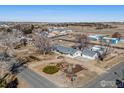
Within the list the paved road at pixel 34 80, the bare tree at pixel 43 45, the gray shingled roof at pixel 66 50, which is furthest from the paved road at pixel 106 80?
the bare tree at pixel 43 45

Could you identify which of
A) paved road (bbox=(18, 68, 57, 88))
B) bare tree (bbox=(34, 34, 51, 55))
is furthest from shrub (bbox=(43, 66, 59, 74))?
bare tree (bbox=(34, 34, 51, 55))

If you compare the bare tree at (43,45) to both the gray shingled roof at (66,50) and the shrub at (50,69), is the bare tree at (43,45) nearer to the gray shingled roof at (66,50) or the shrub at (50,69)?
the gray shingled roof at (66,50)

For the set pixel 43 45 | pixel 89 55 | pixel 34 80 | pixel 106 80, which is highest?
pixel 43 45

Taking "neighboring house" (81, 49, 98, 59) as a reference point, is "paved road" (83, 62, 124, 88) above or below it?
below

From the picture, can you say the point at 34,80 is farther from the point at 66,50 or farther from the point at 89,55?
the point at 66,50

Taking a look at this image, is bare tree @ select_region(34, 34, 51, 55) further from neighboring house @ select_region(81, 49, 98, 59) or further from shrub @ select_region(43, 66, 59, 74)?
shrub @ select_region(43, 66, 59, 74)

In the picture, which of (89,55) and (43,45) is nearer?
(89,55)

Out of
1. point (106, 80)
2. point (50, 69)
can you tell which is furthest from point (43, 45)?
point (106, 80)
